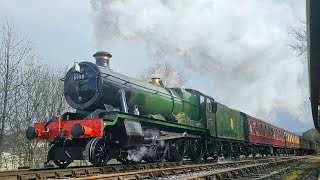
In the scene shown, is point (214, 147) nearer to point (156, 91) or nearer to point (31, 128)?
point (156, 91)

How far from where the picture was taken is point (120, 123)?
31.8 feet

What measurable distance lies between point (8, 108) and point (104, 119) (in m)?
11.1

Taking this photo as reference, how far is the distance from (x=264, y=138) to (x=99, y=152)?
17292 millimetres

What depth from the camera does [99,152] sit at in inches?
366

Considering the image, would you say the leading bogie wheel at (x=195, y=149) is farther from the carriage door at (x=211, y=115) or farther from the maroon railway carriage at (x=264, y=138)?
the maroon railway carriage at (x=264, y=138)

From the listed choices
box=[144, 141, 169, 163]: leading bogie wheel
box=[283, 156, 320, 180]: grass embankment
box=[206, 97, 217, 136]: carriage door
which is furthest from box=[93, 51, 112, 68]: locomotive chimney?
box=[283, 156, 320, 180]: grass embankment

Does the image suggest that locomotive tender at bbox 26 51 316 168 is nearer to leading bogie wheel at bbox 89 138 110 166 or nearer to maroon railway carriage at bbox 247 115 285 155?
leading bogie wheel at bbox 89 138 110 166

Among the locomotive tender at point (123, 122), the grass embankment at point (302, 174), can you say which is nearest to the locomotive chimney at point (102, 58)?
the locomotive tender at point (123, 122)

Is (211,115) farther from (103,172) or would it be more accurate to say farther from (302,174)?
(103,172)

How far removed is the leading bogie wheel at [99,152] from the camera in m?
8.79

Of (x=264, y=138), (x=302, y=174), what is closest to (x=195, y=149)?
(x=302, y=174)

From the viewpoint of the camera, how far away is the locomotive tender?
9.27 metres

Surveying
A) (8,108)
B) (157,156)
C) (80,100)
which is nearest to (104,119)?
(80,100)

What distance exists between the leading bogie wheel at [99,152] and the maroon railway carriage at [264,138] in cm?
1274
